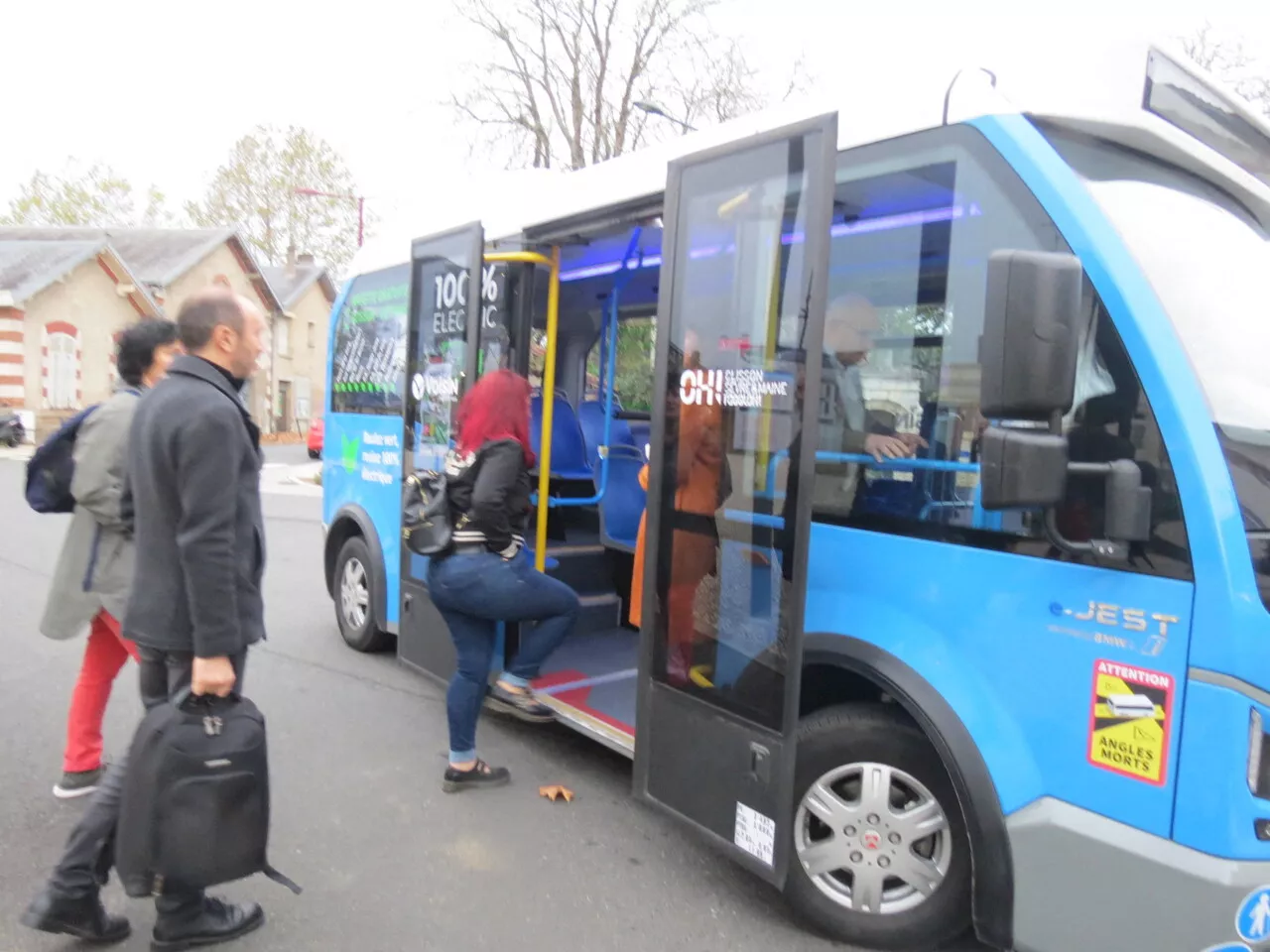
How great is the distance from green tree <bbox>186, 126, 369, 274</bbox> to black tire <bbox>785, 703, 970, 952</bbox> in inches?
1854

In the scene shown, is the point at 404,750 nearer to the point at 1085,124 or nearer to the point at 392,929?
the point at 392,929

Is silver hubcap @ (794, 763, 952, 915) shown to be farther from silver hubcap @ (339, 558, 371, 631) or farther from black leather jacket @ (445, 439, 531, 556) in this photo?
silver hubcap @ (339, 558, 371, 631)

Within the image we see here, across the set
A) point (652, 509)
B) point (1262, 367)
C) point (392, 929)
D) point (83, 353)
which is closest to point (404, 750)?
point (392, 929)

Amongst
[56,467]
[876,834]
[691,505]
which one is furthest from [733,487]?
[56,467]

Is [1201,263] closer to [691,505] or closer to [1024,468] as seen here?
[1024,468]

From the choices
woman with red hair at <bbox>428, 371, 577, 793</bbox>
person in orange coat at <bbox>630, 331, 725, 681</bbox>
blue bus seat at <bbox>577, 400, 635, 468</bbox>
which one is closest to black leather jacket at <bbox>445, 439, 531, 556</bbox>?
woman with red hair at <bbox>428, 371, 577, 793</bbox>

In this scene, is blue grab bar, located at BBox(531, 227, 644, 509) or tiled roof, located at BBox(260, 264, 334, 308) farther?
tiled roof, located at BBox(260, 264, 334, 308)

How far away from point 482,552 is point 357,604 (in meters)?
2.71

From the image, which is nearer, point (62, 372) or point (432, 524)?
point (432, 524)

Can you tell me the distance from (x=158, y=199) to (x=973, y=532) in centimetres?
A: 5983

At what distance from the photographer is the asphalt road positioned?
3.17 m

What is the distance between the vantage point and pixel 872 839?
2998 millimetres

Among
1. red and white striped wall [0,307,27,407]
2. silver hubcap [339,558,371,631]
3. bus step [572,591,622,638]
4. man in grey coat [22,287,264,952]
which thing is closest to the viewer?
man in grey coat [22,287,264,952]

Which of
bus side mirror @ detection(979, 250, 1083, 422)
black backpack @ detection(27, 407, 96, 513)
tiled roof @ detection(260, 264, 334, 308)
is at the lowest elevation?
black backpack @ detection(27, 407, 96, 513)
